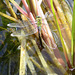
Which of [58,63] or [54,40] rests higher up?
[54,40]

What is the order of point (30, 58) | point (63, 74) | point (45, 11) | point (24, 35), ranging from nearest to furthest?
1. point (63, 74)
2. point (30, 58)
3. point (24, 35)
4. point (45, 11)

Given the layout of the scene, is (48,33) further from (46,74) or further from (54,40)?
(46,74)

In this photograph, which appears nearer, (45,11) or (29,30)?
(29,30)

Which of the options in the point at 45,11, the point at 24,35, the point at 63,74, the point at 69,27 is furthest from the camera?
the point at 45,11

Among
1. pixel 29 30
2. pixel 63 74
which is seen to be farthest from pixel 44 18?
pixel 63 74

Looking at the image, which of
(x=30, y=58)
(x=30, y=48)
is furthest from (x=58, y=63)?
(x=30, y=48)

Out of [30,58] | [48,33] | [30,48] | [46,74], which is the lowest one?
[46,74]

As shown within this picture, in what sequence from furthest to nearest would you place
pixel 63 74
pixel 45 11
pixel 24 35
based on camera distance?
pixel 45 11 → pixel 24 35 → pixel 63 74

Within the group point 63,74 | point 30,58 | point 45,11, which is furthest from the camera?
point 45,11

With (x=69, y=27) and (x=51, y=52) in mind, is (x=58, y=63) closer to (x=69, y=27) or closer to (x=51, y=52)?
(x=51, y=52)
